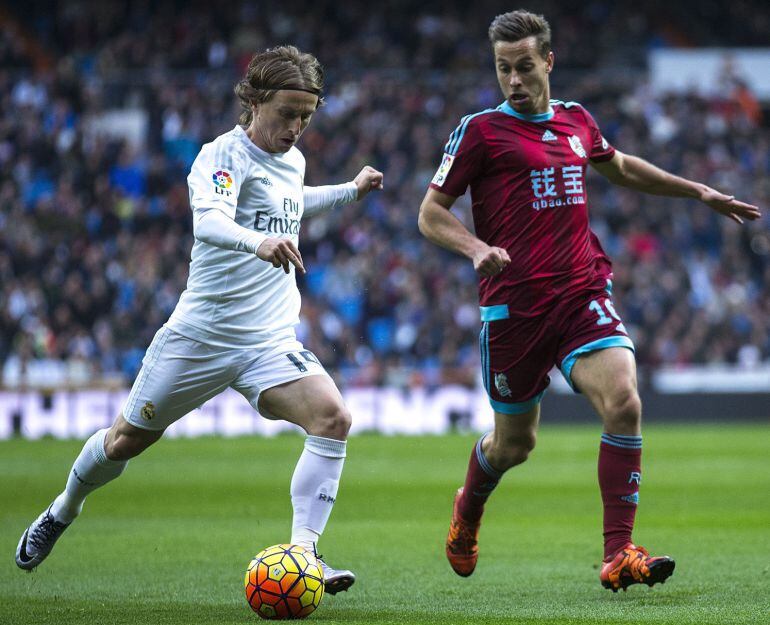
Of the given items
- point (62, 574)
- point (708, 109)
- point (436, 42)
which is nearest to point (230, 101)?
point (436, 42)

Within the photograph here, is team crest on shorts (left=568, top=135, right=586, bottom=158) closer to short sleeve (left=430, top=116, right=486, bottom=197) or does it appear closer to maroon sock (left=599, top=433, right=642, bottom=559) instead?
short sleeve (left=430, top=116, right=486, bottom=197)

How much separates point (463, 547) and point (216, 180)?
2.33 metres

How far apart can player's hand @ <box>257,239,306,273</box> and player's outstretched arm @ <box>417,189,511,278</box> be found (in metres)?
0.85

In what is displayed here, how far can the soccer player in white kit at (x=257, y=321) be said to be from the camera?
5602 millimetres

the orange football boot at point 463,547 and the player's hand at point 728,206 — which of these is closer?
the player's hand at point 728,206

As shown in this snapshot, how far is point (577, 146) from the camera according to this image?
6.20m

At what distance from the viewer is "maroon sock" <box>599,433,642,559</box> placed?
5738 mm

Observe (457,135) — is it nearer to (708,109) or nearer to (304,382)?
(304,382)

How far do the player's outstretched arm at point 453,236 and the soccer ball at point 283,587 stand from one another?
143 cm

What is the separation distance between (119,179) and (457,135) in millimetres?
18385

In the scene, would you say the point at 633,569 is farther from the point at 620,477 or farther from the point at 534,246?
the point at 534,246

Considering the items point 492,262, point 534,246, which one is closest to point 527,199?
point 534,246

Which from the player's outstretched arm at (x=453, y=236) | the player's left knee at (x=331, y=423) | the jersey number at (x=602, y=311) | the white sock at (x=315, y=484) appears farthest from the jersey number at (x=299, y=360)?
the jersey number at (x=602, y=311)

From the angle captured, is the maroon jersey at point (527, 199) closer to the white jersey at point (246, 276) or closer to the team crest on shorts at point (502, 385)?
the team crest on shorts at point (502, 385)
